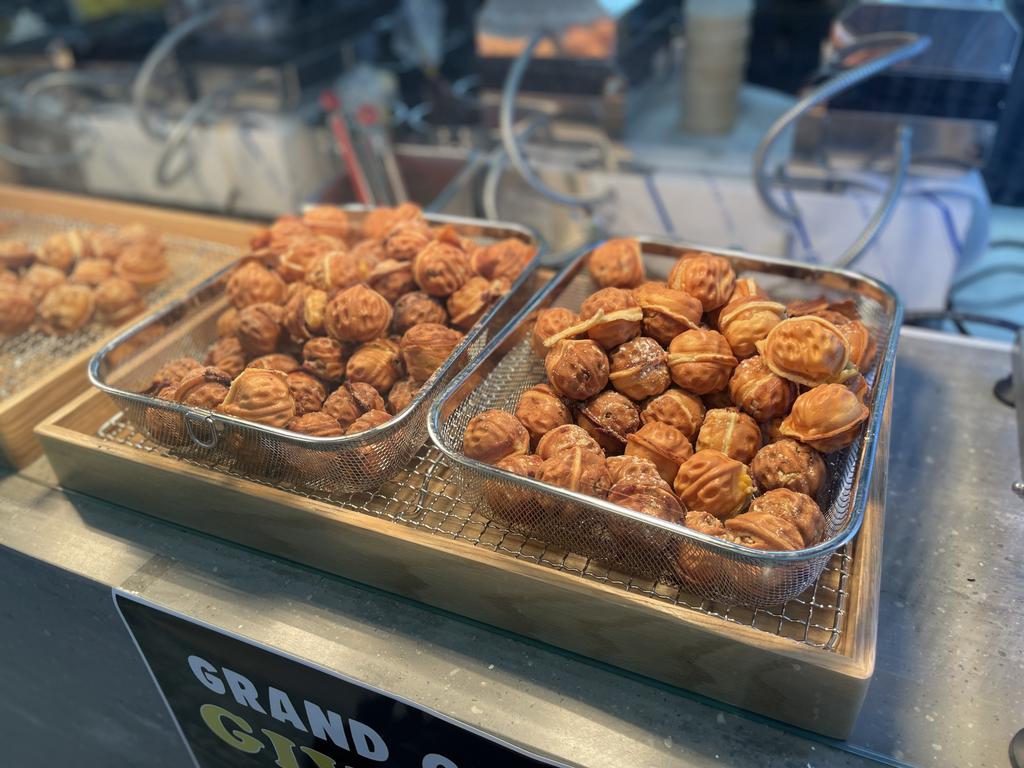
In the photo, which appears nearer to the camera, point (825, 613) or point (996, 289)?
point (825, 613)

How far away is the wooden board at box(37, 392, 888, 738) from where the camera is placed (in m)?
0.90

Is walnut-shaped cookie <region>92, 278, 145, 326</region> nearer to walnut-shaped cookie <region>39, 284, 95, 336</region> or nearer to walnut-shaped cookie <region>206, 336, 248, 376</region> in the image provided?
walnut-shaped cookie <region>39, 284, 95, 336</region>

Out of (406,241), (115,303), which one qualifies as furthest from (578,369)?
(115,303)

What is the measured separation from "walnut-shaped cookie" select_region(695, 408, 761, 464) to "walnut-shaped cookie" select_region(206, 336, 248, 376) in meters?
0.79

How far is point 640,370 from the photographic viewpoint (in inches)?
44.9

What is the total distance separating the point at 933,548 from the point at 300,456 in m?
0.97

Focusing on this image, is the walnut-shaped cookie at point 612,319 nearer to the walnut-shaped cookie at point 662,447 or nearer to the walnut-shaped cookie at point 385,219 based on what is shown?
the walnut-shaped cookie at point 662,447

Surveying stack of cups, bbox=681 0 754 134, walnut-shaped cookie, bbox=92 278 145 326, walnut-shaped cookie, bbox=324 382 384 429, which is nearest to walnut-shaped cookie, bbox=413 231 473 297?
walnut-shaped cookie, bbox=324 382 384 429

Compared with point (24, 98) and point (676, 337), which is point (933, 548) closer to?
point (676, 337)

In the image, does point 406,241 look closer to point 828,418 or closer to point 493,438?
point 493,438

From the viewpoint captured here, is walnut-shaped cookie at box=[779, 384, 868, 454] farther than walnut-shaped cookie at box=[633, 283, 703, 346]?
No

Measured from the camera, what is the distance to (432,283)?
4.49 ft

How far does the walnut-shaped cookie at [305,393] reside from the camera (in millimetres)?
1221

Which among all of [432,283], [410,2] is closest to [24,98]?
[410,2]
